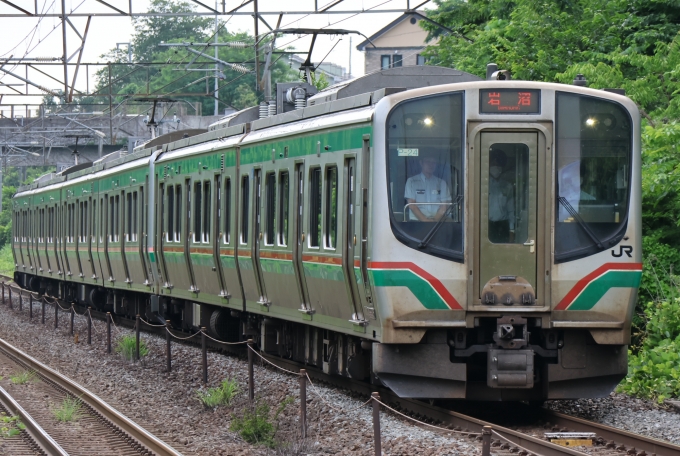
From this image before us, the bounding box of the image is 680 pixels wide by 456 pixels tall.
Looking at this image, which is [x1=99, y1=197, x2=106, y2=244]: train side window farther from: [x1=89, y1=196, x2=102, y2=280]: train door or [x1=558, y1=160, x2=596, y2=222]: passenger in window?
[x1=558, y1=160, x2=596, y2=222]: passenger in window

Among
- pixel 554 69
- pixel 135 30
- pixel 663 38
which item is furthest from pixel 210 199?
pixel 135 30

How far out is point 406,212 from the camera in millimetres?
10203

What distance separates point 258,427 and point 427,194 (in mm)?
2493

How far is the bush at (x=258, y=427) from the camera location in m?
10.2

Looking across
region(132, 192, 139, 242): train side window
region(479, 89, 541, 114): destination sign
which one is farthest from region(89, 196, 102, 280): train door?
region(479, 89, 541, 114): destination sign

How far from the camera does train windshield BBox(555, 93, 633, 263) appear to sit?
10273 mm

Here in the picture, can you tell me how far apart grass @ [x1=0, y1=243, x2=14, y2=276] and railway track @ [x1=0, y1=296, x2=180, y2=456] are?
37414 mm

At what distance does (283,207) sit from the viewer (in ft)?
42.9

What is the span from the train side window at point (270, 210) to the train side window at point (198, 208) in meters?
3.15

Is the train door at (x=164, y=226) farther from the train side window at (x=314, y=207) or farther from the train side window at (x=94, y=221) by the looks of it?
the train side window at (x=314, y=207)

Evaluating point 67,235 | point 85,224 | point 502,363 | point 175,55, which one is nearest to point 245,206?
point 502,363

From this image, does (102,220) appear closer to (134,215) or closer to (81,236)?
(81,236)

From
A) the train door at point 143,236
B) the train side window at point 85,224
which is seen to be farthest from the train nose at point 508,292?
the train side window at point 85,224

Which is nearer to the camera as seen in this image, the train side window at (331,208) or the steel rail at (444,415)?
the steel rail at (444,415)
